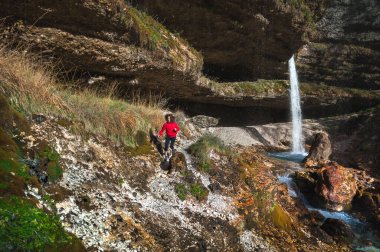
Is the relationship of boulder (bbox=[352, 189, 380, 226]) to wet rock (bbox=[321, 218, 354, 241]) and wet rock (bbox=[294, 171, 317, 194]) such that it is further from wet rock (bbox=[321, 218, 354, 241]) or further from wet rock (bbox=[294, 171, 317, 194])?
wet rock (bbox=[321, 218, 354, 241])

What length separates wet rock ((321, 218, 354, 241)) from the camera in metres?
7.86

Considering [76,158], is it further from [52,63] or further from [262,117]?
[262,117]

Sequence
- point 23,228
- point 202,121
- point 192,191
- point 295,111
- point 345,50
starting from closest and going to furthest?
point 23,228 < point 192,191 < point 202,121 < point 295,111 < point 345,50

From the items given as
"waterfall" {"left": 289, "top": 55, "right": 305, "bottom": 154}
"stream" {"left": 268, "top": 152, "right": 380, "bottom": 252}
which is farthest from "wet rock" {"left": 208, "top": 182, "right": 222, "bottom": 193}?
"waterfall" {"left": 289, "top": 55, "right": 305, "bottom": 154}

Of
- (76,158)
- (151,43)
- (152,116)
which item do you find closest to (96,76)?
(151,43)

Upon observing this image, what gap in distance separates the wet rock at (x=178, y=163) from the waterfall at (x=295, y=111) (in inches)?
421

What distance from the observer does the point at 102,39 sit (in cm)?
889

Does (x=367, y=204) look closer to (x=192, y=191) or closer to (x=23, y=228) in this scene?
(x=192, y=191)

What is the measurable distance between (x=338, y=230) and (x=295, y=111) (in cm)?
1212

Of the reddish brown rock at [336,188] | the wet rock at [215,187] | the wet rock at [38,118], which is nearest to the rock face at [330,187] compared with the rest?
the reddish brown rock at [336,188]

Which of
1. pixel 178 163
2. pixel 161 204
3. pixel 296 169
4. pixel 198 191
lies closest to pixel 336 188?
pixel 296 169

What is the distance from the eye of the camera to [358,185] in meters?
10.4

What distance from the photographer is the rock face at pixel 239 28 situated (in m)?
11.3

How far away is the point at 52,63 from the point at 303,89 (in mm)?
13787
